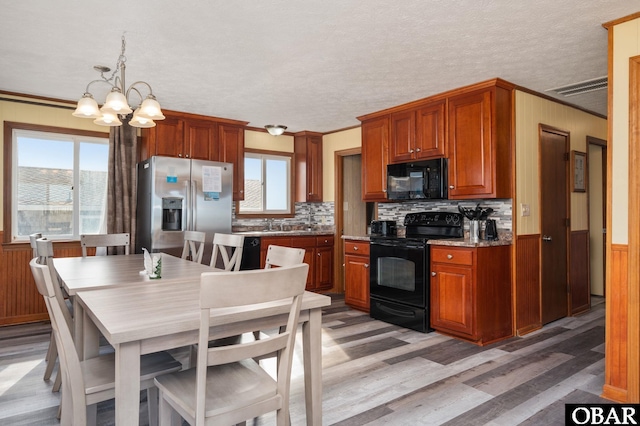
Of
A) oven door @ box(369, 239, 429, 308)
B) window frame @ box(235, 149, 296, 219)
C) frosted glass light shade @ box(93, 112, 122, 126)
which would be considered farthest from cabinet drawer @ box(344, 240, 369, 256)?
frosted glass light shade @ box(93, 112, 122, 126)

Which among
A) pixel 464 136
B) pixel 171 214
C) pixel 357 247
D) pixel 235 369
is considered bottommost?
pixel 235 369

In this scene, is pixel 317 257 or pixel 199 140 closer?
pixel 199 140

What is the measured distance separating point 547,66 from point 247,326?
10.5 feet

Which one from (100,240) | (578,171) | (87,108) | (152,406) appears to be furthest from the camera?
(578,171)

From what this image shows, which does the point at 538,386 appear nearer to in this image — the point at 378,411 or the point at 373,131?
the point at 378,411

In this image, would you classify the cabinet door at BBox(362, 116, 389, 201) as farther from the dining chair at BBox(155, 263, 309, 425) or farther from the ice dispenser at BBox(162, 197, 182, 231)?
the dining chair at BBox(155, 263, 309, 425)

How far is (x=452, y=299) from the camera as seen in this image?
12.0 ft

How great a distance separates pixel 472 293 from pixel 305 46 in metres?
2.46

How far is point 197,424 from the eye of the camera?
1.32 metres

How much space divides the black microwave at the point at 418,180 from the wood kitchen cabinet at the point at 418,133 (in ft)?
0.28

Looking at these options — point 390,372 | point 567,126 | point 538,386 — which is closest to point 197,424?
point 390,372

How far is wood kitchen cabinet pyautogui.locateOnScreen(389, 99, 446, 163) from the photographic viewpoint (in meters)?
4.06

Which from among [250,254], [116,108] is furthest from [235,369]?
[250,254]

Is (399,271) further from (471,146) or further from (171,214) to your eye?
(171,214)
